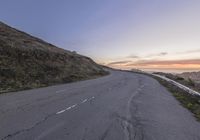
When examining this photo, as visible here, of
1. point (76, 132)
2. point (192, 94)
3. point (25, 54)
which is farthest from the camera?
point (25, 54)

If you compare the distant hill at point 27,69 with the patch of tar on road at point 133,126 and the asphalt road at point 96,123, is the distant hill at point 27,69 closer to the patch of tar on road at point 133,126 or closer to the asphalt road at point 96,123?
the asphalt road at point 96,123

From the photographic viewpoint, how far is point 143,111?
12773mm

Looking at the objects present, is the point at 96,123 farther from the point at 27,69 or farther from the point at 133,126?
the point at 27,69

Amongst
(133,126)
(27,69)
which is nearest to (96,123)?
(133,126)

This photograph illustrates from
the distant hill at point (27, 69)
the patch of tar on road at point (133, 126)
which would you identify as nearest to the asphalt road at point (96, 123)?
the patch of tar on road at point (133, 126)

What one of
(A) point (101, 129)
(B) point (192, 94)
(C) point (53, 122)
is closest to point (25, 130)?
(C) point (53, 122)

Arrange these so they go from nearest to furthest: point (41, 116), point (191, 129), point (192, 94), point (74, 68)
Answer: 1. point (191, 129)
2. point (41, 116)
3. point (192, 94)
4. point (74, 68)

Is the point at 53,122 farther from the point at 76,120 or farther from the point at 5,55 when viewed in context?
the point at 5,55

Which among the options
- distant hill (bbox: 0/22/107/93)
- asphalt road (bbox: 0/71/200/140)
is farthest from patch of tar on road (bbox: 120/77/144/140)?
distant hill (bbox: 0/22/107/93)

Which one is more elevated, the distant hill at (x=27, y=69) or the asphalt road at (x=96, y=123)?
the distant hill at (x=27, y=69)

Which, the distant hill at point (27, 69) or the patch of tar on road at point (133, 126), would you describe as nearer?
the patch of tar on road at point (133, 126)

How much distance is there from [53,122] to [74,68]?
141ft

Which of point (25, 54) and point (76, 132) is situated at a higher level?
point (25, 54)

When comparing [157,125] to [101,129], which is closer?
[101,129]
